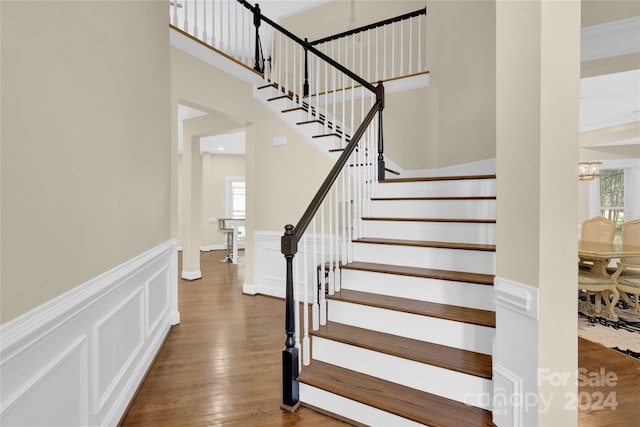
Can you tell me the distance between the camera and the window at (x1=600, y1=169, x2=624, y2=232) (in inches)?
249

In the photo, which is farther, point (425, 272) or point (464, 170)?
point (464, 170)

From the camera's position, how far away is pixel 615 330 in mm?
3053

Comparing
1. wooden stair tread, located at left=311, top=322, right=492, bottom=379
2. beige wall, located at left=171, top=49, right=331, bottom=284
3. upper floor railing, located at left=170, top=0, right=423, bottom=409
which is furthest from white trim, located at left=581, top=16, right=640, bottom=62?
wooden stair tread, located at left=311, top=322, right=492, bottom=379

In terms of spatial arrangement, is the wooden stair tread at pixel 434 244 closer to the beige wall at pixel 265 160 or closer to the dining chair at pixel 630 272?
the beige wall at pixel 265 160

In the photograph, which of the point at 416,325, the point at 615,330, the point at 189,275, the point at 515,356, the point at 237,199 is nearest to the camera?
the point at 515,356

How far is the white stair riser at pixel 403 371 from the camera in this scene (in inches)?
61.9

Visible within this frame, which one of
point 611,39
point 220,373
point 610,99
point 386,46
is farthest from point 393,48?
point 220,373

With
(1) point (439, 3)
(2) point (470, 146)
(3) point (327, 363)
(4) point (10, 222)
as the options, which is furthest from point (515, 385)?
(1) point (439, 3)

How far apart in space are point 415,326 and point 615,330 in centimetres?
261

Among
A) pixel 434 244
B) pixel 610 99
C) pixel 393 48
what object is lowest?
pixel 434 244

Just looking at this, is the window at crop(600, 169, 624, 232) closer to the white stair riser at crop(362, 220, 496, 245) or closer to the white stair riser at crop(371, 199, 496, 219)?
the white stair riser at crop(371, 199, 496, 219)

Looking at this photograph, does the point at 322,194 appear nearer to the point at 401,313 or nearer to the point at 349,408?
the point at 401,313

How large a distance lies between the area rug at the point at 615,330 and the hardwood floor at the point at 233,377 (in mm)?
168

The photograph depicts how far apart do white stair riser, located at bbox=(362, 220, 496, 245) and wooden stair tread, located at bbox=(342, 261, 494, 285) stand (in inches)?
12.2
